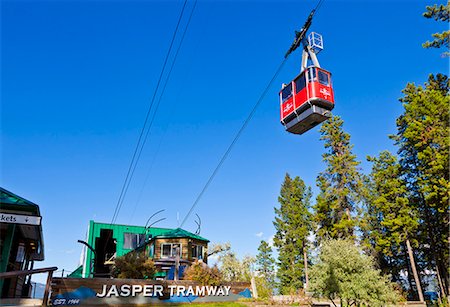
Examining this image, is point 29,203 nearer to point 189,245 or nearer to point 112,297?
point 112,297

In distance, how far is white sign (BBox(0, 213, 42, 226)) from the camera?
12.8 metres

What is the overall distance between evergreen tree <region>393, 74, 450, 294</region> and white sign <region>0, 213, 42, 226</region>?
26.9 meters

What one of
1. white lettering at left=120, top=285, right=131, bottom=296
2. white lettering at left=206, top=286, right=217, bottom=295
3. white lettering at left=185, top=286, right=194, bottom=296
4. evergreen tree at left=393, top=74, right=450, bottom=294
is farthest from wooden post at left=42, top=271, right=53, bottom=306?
evergreen tree at left=393, top=74, right=450, bottom=294

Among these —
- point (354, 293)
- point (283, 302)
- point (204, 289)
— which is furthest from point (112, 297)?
point (354, 293)

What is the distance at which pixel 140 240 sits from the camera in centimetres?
3938

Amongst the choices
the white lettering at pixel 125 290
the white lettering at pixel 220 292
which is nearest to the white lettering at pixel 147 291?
the white lettering at pixel 125 290

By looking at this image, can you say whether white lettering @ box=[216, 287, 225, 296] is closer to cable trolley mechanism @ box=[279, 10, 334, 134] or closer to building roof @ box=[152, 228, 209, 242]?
cable trolley mechanism @ box=[279, 10, 334, 134]

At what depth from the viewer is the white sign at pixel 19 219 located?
12.8 metres

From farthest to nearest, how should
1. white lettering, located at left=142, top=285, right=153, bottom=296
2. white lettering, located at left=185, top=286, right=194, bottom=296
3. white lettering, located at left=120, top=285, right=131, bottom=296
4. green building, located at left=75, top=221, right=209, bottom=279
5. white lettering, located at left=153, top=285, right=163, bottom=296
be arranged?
1. green building, located at left=75, top=221, right=209, bottom=279
2. white lettering, located at left=185, top=286, right=194, bottom=296
3. white lettering, located at left=153, top=285, right=163, bottom=296
4. white lettering, located at left=142, top=285, right=153, bottom=296
5. white lettering, located at left=120, top=285, right=131, bottom=296

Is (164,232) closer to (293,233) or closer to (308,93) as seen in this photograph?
(293,233)

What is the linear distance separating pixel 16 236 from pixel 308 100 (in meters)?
16.3

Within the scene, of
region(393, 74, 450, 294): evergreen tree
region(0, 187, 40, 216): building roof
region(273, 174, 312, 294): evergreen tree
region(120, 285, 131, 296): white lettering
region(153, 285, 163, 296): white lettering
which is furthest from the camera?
region(273, 174, 312, 294): evergreen tree

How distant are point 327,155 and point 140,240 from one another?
24.3 metres

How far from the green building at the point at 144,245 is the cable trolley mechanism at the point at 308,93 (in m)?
16.4
